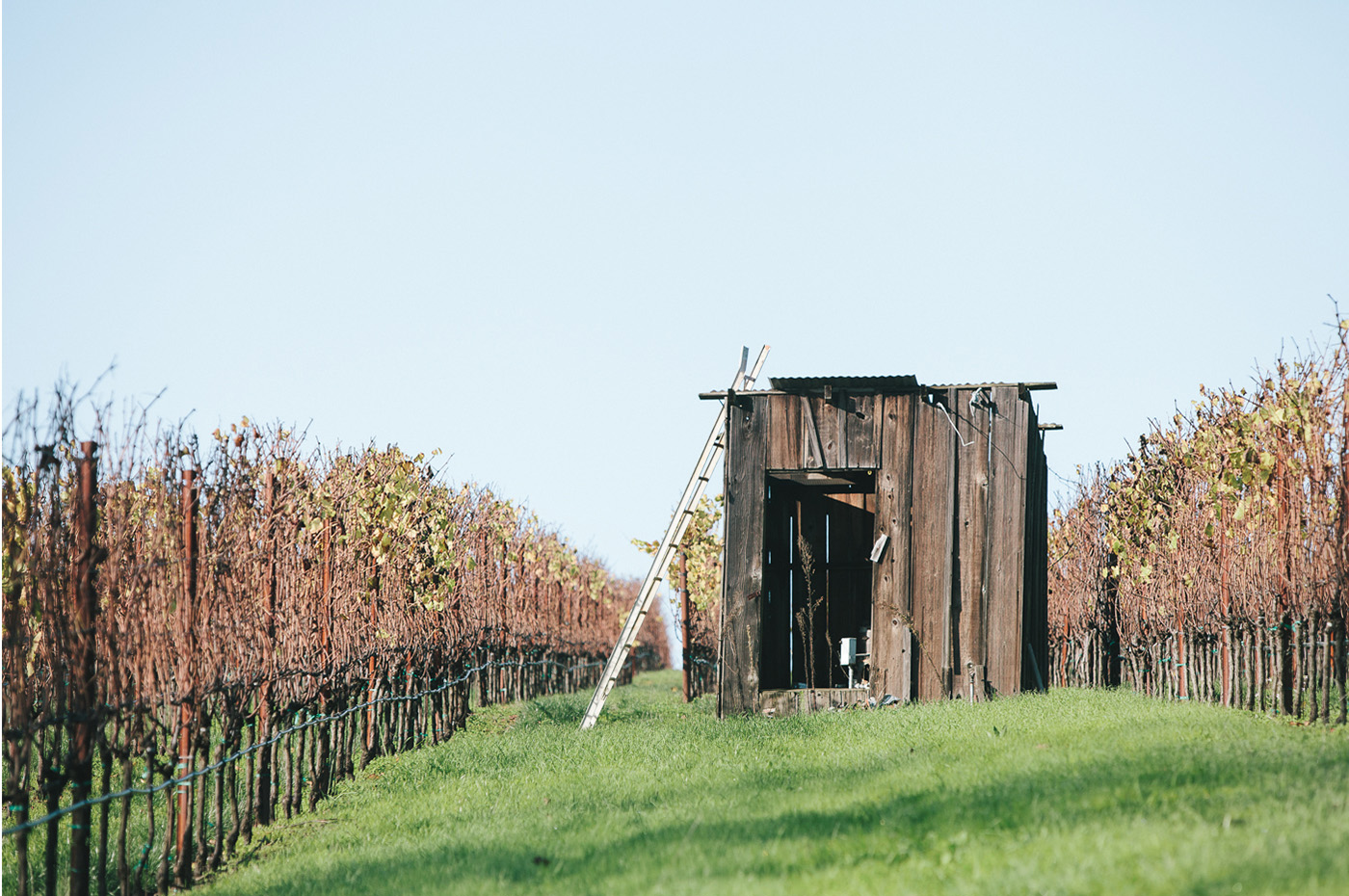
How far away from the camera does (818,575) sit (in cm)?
1734

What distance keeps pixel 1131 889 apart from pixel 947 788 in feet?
7.82

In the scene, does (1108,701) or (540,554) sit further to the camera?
(540,554)

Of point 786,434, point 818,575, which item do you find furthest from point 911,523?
point 818,575

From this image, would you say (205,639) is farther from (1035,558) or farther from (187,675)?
(1035,558)

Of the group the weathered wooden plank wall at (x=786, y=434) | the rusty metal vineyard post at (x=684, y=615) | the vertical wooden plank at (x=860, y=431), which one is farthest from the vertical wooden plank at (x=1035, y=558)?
the rusty metal vineyard post at (x=684, y=615)

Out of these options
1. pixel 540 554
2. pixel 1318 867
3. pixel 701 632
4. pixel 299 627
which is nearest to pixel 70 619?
pixel 299 627

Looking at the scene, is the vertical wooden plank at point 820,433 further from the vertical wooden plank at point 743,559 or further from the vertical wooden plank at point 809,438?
the vertical wooden plank at point 743,559

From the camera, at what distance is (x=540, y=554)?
24.9 m

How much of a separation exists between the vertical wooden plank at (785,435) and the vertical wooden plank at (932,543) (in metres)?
1.42

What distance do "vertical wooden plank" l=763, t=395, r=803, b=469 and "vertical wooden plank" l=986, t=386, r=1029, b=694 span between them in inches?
92.1

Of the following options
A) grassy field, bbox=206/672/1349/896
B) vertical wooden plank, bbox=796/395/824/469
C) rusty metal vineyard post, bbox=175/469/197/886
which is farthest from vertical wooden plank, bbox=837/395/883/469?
rusty metal vineyard post, bbox=175/469/197/886

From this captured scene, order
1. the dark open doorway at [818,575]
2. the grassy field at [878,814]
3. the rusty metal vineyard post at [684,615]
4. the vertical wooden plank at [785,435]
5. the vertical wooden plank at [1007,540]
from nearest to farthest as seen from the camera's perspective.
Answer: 1. the grassy field at [878,814]
2. the vertical wooden plank at [1007,540]
3. the vertical wooden plank at [785,435]
4. the dark open doorway at [818,575]
5. the rusty metal vineyard post at [684,615]

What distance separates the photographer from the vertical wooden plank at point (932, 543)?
44.1 ft

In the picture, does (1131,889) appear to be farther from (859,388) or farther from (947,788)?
(859,388)
